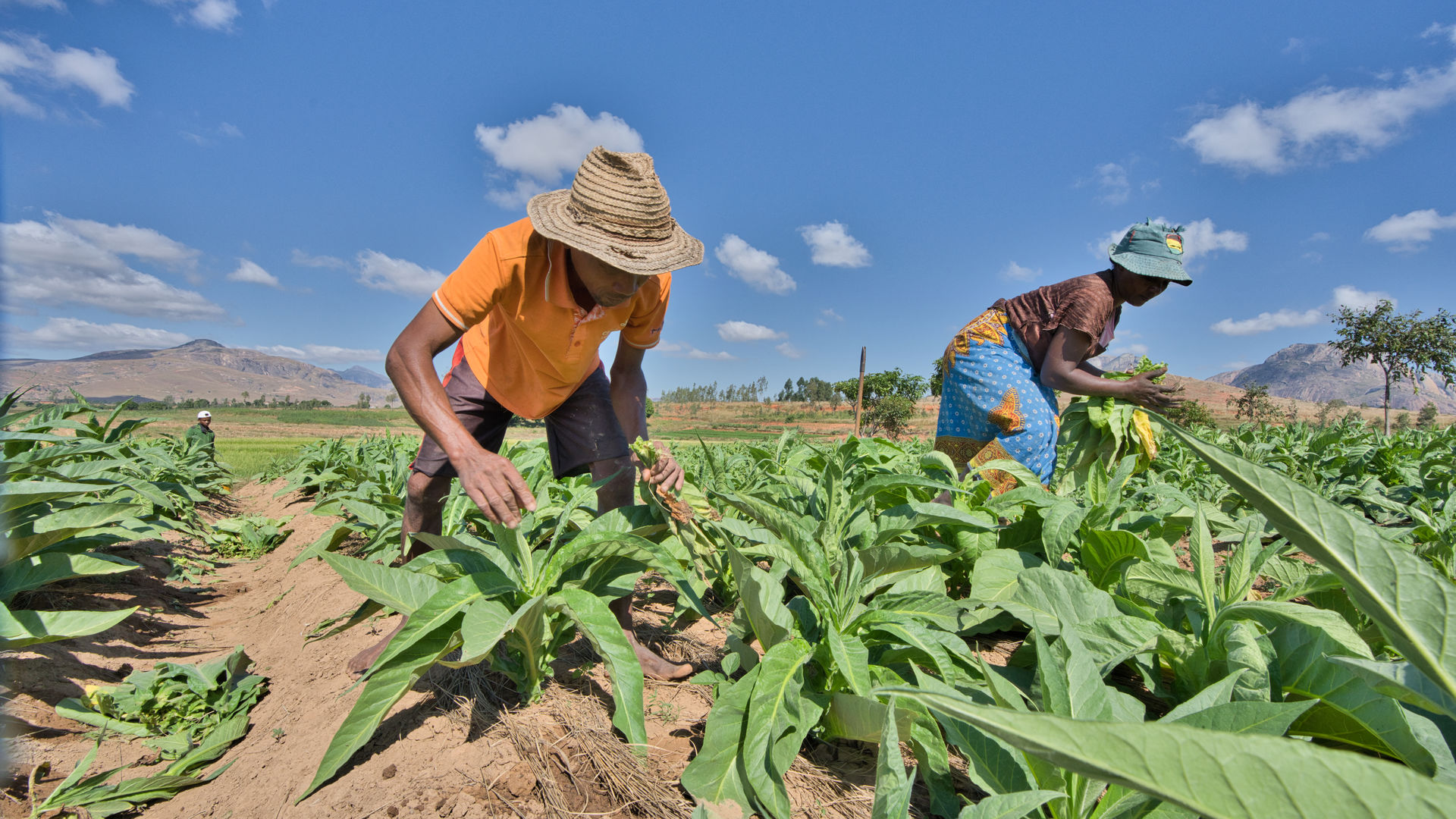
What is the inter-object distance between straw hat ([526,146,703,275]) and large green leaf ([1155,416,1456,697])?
168 cm

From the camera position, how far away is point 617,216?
6.84 feet

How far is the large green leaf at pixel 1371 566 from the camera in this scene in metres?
0.65

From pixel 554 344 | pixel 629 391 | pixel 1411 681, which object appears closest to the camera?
pixel 1411 681

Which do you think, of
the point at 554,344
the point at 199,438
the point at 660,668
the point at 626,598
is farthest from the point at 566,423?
the point at 199,438

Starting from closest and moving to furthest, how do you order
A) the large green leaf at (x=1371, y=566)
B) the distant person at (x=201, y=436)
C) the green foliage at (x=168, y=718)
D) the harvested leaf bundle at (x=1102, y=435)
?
1. the large green leaf at (x=1371, y=566)
2. the green foliage at (x=168, y=718)
3. the harvested leaf bundle at (x=1102, y=435)
4. the distant person at (x=201, y=436)

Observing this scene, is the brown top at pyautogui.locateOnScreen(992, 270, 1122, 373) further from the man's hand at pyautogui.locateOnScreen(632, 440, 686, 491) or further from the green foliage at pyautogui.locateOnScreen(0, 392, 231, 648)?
the green foliage at pyautogui.locateOnScreen(0, 392, 231, 648)

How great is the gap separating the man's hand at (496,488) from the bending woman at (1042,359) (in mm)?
2254

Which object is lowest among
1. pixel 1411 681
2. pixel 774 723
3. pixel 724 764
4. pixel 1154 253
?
pixel 724 764

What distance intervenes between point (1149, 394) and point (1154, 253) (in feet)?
2.44

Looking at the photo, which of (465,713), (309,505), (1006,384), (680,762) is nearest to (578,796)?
(680,762)

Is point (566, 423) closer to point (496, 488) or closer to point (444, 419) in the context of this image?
point (444, 419)

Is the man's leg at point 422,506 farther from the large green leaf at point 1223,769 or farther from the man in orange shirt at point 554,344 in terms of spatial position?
the large green leaf at point 1223,769

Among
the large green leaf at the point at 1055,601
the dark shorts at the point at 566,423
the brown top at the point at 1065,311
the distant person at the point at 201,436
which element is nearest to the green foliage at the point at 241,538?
the dark shorts at the point at 566,423

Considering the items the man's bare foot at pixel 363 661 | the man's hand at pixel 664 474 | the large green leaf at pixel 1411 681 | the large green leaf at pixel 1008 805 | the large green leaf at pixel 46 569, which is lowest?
the man's bare foot at pixel 363 661
